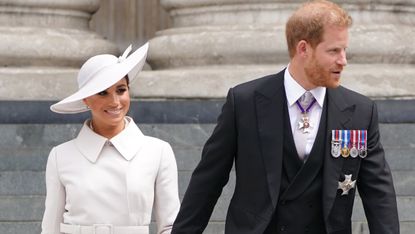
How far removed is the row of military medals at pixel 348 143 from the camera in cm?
459

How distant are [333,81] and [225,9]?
4898mm

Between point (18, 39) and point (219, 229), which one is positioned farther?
point (18, 39)

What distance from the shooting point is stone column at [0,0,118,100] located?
30.6 feet

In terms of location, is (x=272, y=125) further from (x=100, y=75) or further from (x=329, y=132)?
(x=100, y=75)

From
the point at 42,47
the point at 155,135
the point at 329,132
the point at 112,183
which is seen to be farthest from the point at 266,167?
the point at 42,47

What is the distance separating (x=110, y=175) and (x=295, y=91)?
2.70ft

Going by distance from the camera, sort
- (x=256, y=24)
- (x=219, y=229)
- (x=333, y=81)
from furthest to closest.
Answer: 1. (x=256, y=24)
2. (x=219, y=229)
3. (x=333, y=81)

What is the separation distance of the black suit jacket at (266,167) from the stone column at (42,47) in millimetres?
4703

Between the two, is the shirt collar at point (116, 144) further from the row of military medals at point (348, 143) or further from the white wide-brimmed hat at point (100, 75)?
the row of military medals at point (348, 143)

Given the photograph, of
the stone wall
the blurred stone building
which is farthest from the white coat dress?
the blurred stone building

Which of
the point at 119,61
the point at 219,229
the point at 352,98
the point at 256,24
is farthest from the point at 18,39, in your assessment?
the point at 352,98

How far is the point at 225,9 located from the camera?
9.37 metres

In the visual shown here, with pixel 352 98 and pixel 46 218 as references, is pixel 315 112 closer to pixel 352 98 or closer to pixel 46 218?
pixel 352 98

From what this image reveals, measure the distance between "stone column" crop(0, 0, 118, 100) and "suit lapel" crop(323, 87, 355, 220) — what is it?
16.0ft
